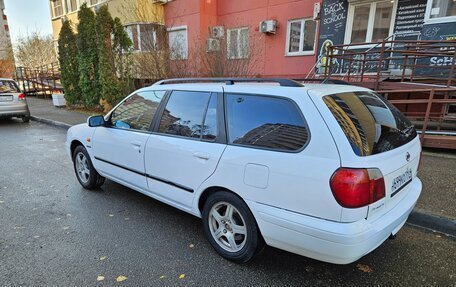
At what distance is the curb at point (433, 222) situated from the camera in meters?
3.20

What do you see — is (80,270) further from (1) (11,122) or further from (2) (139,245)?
(1) (11,122)

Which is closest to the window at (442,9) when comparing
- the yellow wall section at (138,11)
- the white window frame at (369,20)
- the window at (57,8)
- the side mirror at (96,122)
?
the white window frame at (369,20)

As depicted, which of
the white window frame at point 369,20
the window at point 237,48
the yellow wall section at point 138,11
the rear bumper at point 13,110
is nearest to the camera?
the white window frame at point 369,20

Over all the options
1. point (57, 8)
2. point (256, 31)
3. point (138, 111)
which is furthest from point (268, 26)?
point (57, 8)

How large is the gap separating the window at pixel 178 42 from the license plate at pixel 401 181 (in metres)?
8.90

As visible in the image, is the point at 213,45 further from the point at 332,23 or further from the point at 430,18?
the point at 430,18

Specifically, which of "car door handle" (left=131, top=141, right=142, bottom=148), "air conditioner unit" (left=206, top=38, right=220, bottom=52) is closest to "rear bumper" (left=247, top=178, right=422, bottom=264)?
"car door handle" (left=131, top=141, right=142, bottom=148)

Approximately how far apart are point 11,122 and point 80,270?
11.2 m

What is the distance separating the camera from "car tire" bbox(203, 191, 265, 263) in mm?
2529

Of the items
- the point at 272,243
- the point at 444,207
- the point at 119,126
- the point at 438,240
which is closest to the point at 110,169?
the point at 119,126

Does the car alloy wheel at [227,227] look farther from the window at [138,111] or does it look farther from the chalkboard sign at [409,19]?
the chalkboard sign at [409,19]

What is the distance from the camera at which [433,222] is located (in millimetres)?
3309

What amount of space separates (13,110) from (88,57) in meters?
3.53

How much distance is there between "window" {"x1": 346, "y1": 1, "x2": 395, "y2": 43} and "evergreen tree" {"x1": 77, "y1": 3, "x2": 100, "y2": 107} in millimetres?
9409
